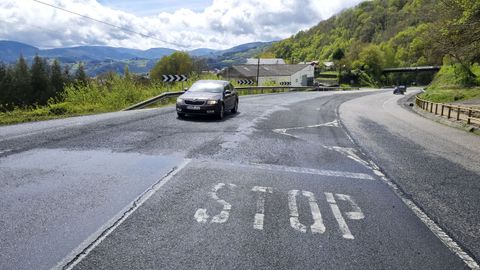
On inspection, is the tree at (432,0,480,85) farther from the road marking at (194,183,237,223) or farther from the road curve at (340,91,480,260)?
the road marking at (194,183,237,223)

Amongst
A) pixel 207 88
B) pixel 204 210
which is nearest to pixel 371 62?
pixel 207 88

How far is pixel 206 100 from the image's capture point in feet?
52.5

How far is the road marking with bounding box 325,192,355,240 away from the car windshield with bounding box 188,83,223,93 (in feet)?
38.0

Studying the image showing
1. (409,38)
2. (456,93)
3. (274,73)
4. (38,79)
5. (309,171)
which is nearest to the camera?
(309,171)

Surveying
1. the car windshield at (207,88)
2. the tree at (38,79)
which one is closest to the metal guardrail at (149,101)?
the car windshield at (207,88)

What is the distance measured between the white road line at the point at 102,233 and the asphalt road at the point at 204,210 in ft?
0.06

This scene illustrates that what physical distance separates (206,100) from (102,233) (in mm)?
11761

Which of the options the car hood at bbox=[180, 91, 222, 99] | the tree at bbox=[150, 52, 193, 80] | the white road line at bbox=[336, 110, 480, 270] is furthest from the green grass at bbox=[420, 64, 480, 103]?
the tree at bbox=[150, 52, 193, 80]

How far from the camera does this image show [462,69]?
1818 inches

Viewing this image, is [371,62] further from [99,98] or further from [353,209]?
[353,209]

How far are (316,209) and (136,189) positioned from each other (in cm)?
274

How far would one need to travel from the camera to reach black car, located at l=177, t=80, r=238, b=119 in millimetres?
15945

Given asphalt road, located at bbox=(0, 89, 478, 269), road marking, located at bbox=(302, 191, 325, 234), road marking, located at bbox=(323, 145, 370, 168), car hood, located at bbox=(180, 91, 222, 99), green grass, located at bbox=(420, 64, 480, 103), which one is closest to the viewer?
asphalt road, located at bbox=(0, 89, 478, 269)

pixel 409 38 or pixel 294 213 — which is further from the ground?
pixel 409 38
